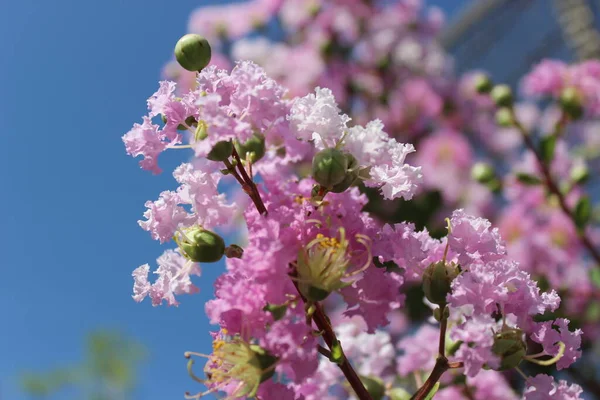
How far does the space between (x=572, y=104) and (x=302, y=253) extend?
106 centimetres

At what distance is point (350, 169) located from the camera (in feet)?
1.58

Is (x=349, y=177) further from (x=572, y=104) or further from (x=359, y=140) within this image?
(x=572, y=104)

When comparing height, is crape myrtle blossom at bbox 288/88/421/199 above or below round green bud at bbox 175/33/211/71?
below

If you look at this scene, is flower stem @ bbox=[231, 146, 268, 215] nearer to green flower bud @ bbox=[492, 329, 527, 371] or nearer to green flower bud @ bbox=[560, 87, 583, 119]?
green flower bud @ bbox=[492, 329, 527, 371]

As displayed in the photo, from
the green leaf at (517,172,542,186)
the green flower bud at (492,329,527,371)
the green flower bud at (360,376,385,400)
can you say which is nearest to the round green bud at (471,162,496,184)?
the green leaf at (517,172,542,186)

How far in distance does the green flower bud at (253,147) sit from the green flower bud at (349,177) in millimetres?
67

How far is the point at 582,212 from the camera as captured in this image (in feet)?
3.75

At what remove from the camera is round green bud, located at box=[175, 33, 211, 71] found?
51 cm

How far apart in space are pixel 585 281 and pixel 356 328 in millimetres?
967

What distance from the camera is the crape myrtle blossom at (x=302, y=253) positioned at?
17.3 inches

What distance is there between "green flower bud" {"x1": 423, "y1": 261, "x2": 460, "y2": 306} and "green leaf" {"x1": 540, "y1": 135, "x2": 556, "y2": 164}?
790 millimetres

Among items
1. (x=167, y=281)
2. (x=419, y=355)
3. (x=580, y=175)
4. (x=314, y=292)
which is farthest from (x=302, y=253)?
(x=580, y=175)

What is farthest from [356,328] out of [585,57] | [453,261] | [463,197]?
[585,57]

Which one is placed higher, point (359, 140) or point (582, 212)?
point (582, 212)
